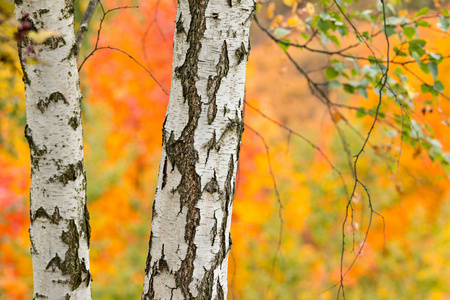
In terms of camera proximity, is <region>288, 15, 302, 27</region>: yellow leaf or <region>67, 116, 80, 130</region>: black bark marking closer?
<region>67, 116, 80, 130</region>: black bark marking

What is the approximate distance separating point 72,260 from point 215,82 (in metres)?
0.64

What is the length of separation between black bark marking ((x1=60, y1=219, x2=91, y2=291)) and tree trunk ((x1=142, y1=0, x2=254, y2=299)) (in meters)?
0.23

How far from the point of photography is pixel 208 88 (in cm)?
112

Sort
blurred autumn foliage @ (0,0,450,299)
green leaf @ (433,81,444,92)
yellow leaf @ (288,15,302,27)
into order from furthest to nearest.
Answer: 1. blurred autumn foliage @ (0,0,450,299)
2. yellow leaf @ (288,15,302,27)
3. green leaf @ (433,81,444,92)

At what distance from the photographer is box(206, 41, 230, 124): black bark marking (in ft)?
3.67

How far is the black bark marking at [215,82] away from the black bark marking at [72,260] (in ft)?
1.64

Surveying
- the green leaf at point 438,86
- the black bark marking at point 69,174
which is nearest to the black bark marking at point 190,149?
the black bark marking at point 69,174

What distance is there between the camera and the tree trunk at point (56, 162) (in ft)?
3.58

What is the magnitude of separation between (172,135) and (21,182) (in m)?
5.26

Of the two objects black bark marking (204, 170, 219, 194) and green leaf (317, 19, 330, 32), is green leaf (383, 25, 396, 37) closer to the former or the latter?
green leaf (317, 19, 330, 32)

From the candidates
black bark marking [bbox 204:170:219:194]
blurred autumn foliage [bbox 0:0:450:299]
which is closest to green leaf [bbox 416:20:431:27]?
black bark marking [bbox 204:170:219:194]

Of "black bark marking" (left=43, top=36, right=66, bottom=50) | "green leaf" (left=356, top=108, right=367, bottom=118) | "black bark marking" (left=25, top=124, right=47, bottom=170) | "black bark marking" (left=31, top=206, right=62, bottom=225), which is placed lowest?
"black bark marking" (left=31, top=206, right=62, bottom=225)

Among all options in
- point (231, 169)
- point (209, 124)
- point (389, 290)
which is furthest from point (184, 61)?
point (389, 290)

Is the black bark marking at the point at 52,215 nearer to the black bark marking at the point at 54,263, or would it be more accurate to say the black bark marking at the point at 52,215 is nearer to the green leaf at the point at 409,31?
the black bark marking at the point at 54,263
